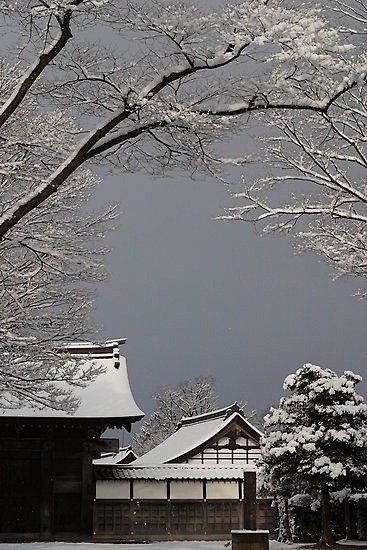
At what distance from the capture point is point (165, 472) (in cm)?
2442

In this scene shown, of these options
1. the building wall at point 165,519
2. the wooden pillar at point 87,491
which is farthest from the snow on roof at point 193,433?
the wooden pillar at point 87,491

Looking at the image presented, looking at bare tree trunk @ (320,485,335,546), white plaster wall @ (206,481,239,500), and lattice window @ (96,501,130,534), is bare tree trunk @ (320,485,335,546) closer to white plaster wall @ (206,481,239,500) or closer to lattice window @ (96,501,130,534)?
white plaster wall @ (206,481,239,500)

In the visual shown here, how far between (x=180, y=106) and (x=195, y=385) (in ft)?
137

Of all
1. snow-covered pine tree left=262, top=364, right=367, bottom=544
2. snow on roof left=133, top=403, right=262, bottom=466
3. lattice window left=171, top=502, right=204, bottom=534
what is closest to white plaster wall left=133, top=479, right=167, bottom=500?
lattice window left=171, top=502, right=204, bottom=534

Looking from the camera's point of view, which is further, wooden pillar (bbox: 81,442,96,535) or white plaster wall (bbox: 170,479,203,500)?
white plaster wall (bbox: 170,479,203,500)

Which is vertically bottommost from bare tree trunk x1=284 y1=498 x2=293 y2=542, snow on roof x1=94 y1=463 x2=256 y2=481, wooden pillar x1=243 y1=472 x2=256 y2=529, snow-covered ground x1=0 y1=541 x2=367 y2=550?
snow-covered ground x1=0 y1=541 x2=367 y2=550

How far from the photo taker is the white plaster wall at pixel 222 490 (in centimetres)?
2477

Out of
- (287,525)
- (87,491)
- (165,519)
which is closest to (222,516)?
(165,519)

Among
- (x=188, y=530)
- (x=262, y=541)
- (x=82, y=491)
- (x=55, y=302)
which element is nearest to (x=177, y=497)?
(x=188, y=530)

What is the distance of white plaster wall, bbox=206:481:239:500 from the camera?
24.8 meters

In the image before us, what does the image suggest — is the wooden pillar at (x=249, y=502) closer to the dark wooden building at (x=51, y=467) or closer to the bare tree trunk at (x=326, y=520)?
the bare tree trunk at (x=326, y=520)

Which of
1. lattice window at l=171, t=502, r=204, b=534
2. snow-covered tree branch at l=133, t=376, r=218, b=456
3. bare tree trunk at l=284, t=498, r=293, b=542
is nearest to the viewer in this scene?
bare tree trunk at l=284, t=498, r=293, b=542

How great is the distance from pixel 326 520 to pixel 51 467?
788 centimetres

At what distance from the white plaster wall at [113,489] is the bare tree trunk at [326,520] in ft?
24.9
